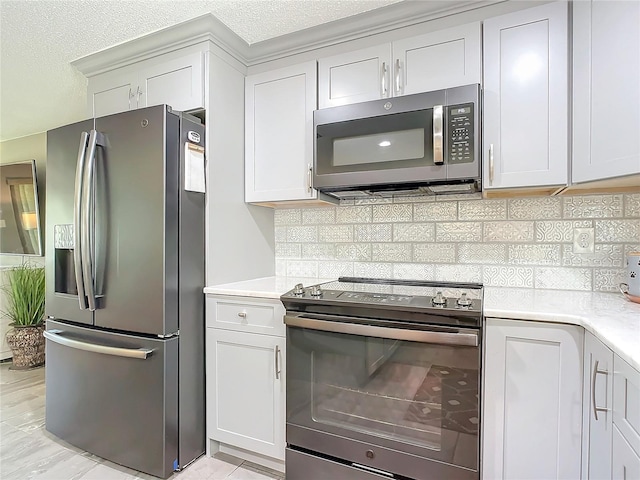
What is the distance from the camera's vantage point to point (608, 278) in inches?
65.7

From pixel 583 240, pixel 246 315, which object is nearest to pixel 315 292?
pixel 246 315

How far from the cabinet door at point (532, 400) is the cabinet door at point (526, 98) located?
0.69 m

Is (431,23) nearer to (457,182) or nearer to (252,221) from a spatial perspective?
(457,182)

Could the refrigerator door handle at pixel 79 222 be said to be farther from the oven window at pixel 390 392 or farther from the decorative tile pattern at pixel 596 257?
the decorative tile pattern at pixel 596 257

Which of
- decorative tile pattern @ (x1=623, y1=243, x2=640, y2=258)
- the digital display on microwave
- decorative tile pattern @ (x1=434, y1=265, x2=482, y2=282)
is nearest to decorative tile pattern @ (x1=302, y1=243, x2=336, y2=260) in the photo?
decorative tile pattern @ (x1=434, y1=265, x2=482, y2=282)

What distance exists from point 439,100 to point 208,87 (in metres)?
1.22

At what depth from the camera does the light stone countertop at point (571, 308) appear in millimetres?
960

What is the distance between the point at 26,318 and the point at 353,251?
10.7 feet

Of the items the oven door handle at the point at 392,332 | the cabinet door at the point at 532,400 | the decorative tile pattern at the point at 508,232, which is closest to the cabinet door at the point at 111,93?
the oven door handle at the point at 392,332

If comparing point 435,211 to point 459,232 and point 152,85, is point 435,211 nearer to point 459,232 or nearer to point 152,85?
point 459,232

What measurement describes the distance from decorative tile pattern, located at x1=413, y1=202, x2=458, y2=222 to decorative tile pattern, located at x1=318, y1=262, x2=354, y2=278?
53cm

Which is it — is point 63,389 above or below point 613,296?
below

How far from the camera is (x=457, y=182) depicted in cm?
166

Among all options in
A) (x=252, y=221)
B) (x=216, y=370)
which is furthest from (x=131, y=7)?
(x=216, y=370)
